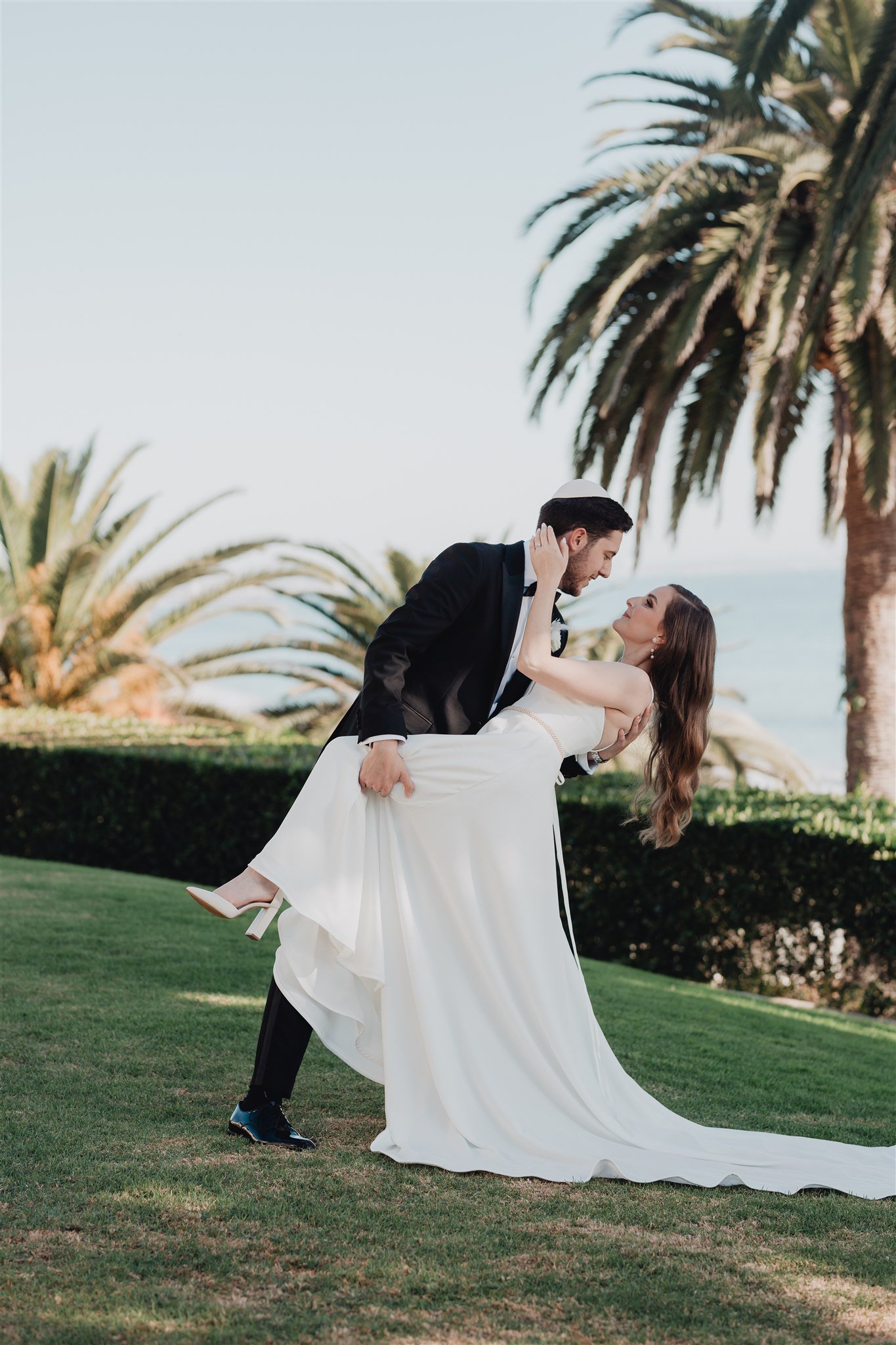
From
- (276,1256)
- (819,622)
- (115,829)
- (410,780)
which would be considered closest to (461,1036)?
(410,780)

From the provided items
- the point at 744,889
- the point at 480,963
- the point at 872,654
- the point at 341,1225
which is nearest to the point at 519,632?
the point at 480,963

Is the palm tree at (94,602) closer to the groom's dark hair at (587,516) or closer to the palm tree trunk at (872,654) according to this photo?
the palm tree trunk at (872,654)

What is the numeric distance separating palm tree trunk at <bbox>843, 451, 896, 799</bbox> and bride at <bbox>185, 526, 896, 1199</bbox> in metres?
8.47

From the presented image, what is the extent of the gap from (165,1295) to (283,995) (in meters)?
1.22

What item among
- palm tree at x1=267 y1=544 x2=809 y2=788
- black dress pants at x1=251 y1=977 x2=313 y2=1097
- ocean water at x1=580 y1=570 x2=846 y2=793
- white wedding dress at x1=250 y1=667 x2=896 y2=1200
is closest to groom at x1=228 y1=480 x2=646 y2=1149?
black dress pants at x1=251 y1=977 x2=313 y2=1097

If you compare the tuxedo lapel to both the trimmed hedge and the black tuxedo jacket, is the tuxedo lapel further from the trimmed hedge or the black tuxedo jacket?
the trimmed hedge

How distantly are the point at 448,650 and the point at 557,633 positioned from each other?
35 cm

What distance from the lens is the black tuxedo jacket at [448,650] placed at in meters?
3.72

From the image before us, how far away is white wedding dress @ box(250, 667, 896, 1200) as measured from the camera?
3590mm

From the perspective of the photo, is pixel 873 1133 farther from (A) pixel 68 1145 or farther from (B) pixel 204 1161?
(A) pixel 68 1145

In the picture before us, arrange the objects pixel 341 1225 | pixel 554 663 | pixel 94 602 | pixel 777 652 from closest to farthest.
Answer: pixel 341 1225 → pixel 554 663 → pixel 94 602 → pixel 777 652

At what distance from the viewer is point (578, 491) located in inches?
154

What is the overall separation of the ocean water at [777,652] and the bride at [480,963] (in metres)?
41.4

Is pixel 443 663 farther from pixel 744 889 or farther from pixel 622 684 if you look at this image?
pixel 744 889
